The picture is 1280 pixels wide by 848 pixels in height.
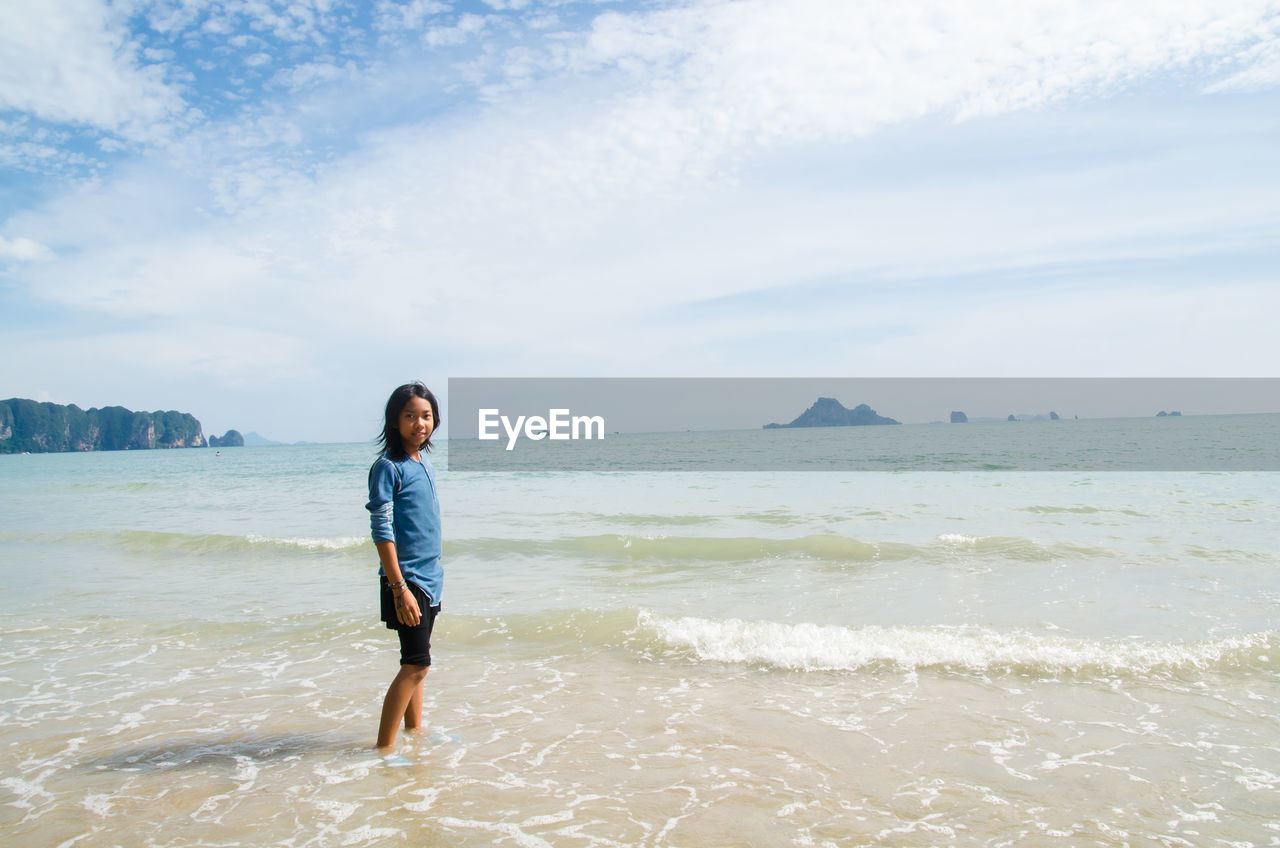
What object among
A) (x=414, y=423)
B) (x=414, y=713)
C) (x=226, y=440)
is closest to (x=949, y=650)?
(x=414, y=713)

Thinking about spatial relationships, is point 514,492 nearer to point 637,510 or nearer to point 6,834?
point 637,510

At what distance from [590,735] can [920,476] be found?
26464mm

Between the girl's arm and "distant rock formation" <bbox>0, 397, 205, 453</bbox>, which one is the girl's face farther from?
"distant rock formation" <bbox>0, 397, 205, 453</bbox>

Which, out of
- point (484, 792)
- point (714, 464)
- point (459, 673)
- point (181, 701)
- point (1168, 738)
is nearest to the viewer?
point (484, 792)

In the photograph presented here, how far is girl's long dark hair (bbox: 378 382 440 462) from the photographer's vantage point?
13.9ft

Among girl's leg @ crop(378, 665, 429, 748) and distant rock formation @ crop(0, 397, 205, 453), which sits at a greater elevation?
distant rock formation @ crop(0, 397, 205, 453)

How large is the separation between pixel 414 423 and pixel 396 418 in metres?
0.11

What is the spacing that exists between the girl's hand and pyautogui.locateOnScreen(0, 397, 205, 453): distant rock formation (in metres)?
187

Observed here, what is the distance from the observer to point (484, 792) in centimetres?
405

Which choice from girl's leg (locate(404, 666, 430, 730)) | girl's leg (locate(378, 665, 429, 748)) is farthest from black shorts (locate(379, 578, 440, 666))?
girl's leg (locate(404, 666, 430, 730))

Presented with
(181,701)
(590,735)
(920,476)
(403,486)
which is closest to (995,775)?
(590,735)

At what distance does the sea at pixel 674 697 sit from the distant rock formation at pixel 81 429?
175m

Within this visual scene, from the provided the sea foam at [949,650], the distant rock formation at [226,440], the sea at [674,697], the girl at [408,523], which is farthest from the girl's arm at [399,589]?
the distant rock formation at [226,440]

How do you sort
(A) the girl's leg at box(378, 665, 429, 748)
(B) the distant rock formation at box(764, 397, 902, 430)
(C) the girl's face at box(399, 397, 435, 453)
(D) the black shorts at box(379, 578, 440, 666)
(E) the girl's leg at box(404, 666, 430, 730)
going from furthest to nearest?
(B) the distant rock formation at box(764, 397, 902, 430) < (E) the girl's leg at box(404, 666, 430, 730) < (A) the girl's leg at box(378, 665, 429, 748) < (C) the girl's face at box(399, 397, 435, 453) < (D) the black shorts at box(379, 578, 440, 666)
